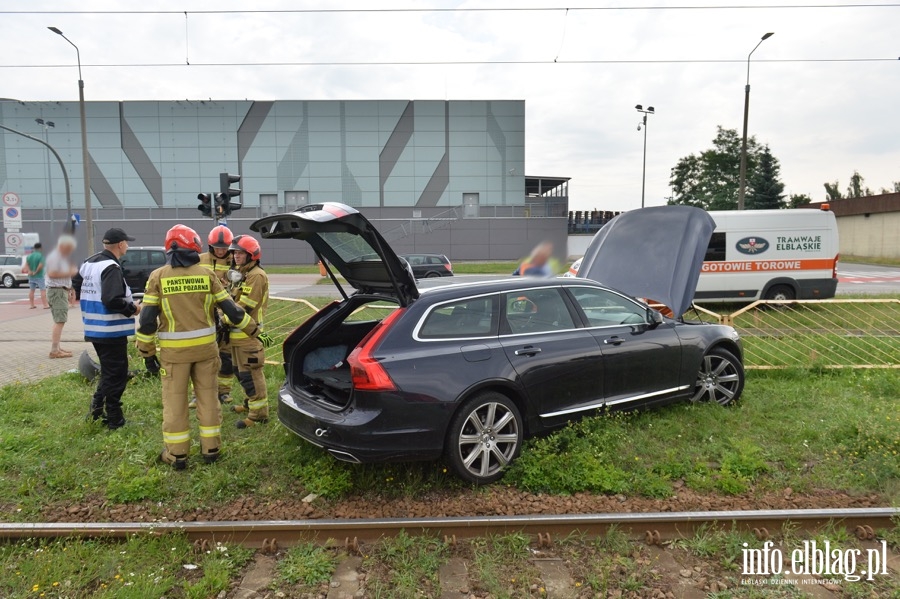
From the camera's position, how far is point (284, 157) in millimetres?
39531

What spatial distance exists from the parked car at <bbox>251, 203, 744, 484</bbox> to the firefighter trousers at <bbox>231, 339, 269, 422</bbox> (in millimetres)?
849

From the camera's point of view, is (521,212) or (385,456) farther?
(521,212)

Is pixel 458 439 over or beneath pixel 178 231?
beneath

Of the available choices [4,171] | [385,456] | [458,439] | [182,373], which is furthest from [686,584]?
[4,171]

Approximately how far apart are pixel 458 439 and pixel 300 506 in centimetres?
122

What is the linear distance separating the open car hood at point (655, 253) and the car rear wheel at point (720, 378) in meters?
0.85

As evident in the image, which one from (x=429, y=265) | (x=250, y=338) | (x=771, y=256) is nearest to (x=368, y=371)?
(x=250, y=338)

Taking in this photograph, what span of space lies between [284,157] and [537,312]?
38413mm

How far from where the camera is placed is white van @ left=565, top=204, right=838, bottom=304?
12.6 meters

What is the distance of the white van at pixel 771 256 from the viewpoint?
12562mm

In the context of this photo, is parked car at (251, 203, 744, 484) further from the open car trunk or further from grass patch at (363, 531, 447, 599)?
grass patch at (363, 531, 447, 599)

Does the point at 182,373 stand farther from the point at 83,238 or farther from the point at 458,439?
the point at 83,238

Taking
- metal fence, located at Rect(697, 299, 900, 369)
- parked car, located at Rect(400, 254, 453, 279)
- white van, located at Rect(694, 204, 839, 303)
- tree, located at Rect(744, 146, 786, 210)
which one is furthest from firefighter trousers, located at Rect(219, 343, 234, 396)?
tree, located at Rect(744, 146, 786, 210)

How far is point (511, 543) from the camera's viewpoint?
3.41 metres
